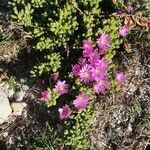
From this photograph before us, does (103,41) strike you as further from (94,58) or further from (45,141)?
(45,141)

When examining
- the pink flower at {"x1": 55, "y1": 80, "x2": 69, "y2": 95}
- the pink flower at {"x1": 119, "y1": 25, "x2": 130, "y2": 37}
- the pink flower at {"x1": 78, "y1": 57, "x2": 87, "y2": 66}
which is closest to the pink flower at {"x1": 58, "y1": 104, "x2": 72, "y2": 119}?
the pink flower at {"x1": 55, "y1": 80, "x2": 69, "y2": 95}

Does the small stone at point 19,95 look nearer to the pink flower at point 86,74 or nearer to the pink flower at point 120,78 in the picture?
the pink flower at point 86,74

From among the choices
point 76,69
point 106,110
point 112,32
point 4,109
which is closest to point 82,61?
point 76,69

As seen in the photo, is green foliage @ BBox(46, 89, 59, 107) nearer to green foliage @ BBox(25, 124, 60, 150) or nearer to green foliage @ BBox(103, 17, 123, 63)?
green foliage @ BBox(25, 124, 60, 150)

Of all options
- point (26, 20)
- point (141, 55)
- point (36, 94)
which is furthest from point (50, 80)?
point (141, 55)

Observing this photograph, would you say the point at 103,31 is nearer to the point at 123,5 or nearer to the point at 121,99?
the point at 123,5

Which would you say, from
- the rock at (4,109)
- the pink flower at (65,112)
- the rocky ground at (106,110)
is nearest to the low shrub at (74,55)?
the pink flower at (65,112)
